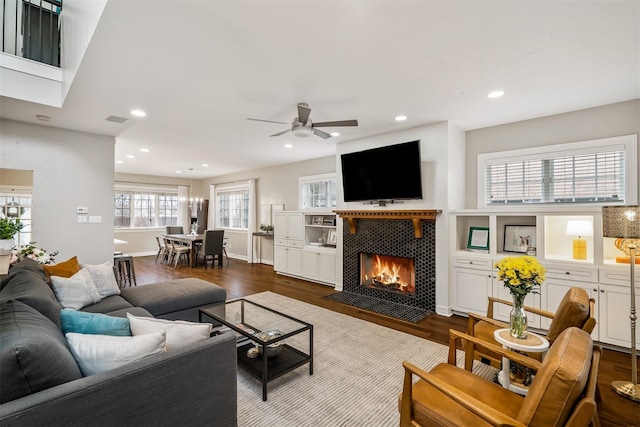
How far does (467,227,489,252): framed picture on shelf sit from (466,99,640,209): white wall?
1.34ft

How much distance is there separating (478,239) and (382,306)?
5.46 ft

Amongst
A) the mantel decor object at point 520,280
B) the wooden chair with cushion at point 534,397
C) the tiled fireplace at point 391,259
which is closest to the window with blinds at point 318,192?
the tiled fireplace at point 391,259

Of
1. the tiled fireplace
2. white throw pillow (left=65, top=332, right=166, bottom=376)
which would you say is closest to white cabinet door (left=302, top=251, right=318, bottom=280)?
the tiled fireplace

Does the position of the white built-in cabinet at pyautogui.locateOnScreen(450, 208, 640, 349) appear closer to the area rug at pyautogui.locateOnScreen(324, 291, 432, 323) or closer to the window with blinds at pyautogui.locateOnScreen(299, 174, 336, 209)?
the area rug at pyautogui.locateOnScreen(324, 291, 432, 323)

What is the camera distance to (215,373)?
147 centimetres

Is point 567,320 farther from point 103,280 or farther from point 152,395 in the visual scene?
point 103,280

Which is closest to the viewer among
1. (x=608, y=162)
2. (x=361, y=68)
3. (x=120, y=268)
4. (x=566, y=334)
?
(x=566, y=334)

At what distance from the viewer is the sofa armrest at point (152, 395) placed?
994 millimetres

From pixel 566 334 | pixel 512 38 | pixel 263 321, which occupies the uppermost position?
pixel 512 38

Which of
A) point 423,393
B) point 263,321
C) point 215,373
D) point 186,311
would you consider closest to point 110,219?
point 186,311

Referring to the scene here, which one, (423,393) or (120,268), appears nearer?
(423,393)

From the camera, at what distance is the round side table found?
184 cm

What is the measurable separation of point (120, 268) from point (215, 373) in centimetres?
490

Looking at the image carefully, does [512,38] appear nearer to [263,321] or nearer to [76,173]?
[263,321]
